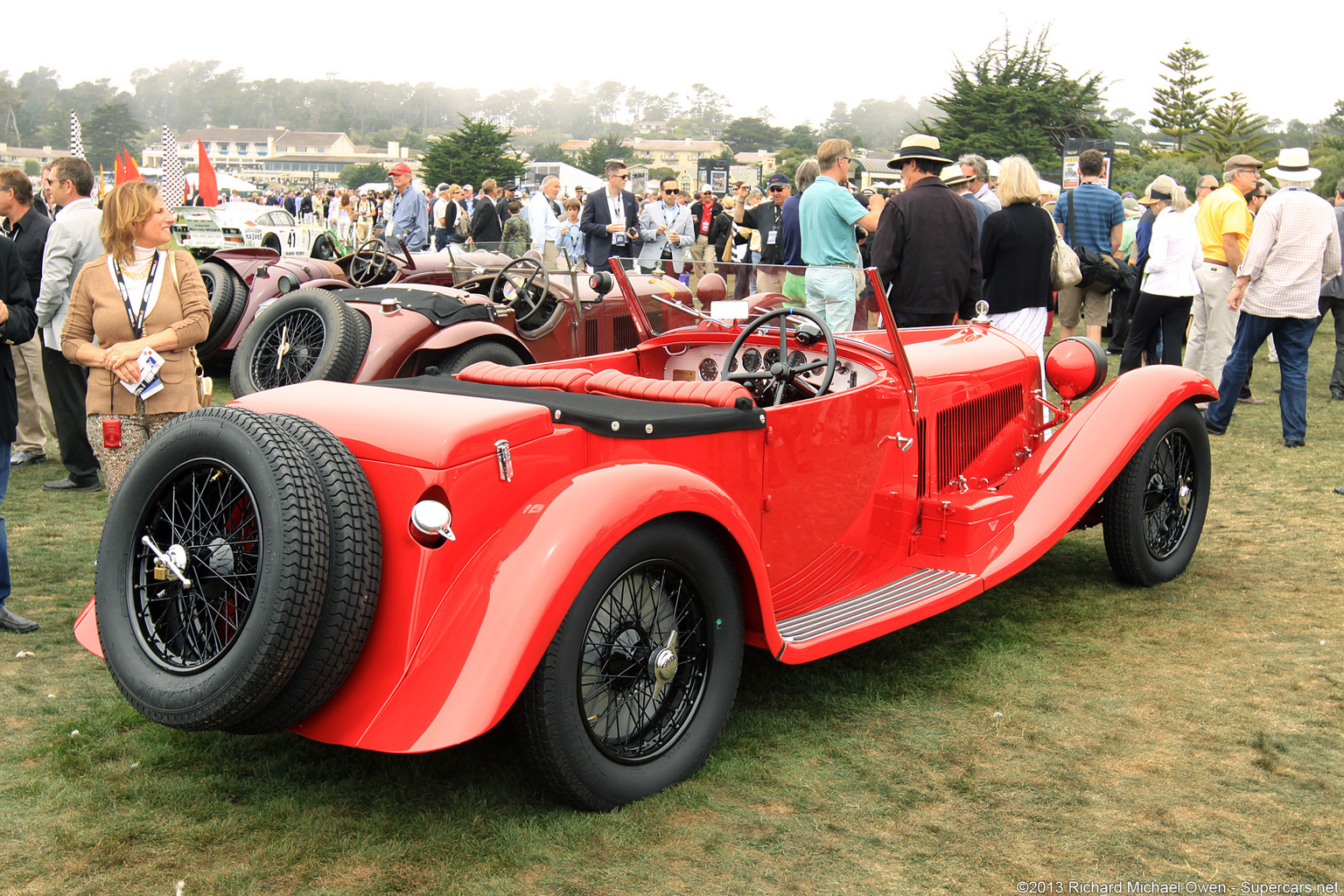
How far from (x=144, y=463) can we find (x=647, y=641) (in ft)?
4.88

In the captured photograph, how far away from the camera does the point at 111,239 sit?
4.16m

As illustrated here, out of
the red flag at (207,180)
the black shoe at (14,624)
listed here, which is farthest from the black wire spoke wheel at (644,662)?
the red flag at (207,180)

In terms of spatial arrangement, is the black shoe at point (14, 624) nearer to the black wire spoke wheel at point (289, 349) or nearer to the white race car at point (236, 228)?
the black wire spoke wheel at point (289, 349)

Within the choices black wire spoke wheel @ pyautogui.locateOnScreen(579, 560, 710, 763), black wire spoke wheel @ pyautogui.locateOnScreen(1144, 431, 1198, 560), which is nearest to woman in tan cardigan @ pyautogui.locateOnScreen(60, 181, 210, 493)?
black wire spoke wheel @ pyautogui.locateOnScreen(579, 560, 710, 763)

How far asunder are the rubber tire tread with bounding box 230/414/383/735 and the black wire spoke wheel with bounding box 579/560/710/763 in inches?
22.7

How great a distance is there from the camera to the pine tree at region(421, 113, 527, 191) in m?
44.6

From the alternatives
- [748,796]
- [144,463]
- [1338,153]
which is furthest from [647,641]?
[1338,153]

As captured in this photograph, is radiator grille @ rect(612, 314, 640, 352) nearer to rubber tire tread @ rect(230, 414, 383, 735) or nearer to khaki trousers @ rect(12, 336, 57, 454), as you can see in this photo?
khaki trousers @ rect(12, 336, 57, 454)

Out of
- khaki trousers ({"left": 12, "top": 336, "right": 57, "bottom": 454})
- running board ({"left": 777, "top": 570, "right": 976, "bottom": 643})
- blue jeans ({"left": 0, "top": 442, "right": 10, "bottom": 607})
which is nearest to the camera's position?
running board ({"left": 777, "top": 570, "right": 976, "bottom": 643})

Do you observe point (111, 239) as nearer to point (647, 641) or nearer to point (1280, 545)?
point (647, 641)

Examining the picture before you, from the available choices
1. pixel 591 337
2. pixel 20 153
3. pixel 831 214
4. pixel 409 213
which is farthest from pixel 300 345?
pixel 20 153

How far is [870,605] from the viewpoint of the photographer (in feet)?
11.8

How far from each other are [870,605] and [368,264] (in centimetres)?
682

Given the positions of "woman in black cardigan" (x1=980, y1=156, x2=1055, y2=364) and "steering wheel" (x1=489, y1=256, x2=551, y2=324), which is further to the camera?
"steering wheel" (x1=489, y1=256, x2=551, y2=324)
